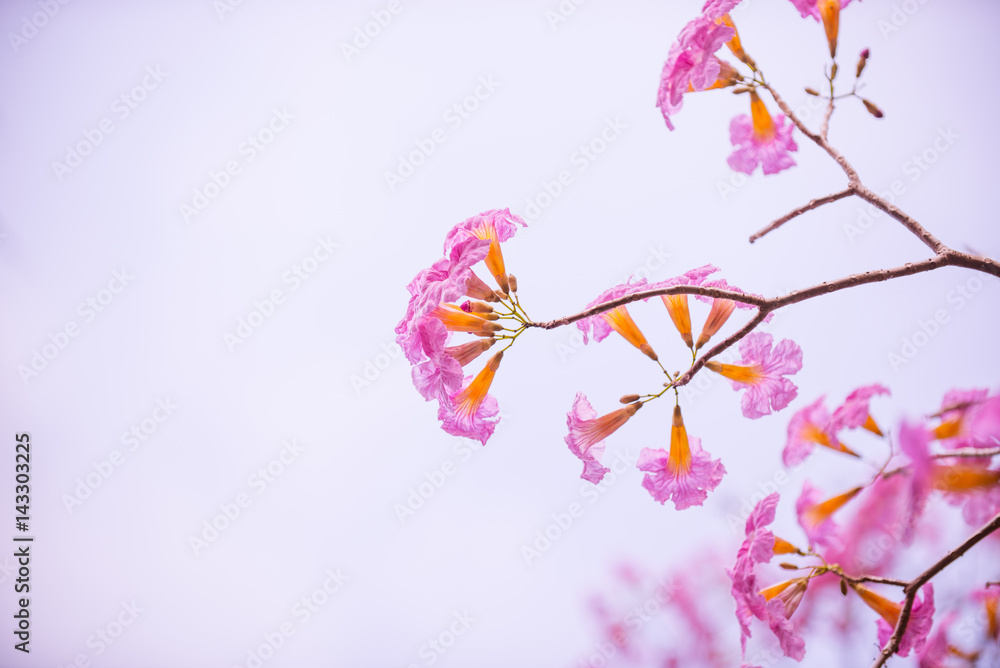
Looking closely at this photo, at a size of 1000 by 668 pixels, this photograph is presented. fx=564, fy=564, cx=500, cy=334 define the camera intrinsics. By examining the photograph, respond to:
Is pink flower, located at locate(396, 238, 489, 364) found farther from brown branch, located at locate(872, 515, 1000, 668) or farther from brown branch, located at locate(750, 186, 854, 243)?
brown branch, located at locate(872, 515, 1000, 668)

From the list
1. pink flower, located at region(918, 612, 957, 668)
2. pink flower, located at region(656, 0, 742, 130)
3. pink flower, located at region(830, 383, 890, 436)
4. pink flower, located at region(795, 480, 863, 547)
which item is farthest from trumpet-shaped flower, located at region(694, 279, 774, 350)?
Result: pink flower, located at region(918, 612, 957, 668)

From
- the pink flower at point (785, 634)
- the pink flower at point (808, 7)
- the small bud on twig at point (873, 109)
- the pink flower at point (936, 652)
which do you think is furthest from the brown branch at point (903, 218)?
the pink flower at point (936, 652)

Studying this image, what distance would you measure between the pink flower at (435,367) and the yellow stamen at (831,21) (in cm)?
180

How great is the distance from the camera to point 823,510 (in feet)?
7.43

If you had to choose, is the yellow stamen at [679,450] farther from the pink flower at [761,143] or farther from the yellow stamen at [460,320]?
the pink flower at [761,143]

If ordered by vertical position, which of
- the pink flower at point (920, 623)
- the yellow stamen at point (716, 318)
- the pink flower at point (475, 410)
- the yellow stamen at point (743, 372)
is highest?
the yellow stamen at point (716, 318)

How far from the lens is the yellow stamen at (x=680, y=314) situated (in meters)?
1.75

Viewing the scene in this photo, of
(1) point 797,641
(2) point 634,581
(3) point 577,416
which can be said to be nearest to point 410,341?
(3) point 577,416

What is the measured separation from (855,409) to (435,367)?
160 centimetres

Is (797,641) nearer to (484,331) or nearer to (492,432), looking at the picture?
(492,432)

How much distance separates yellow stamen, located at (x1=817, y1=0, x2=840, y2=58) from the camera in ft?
6.70

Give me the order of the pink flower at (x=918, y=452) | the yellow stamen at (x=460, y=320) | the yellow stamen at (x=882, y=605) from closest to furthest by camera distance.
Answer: the pink flower at (x=918, y=452) < the yellow stamen at (x=460, y=320) < the yellow stamen at (x=882, y=605)

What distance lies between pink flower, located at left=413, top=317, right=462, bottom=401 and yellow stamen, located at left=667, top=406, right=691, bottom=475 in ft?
2.40

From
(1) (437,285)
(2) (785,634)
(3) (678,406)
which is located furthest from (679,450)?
(1) (437,285)
